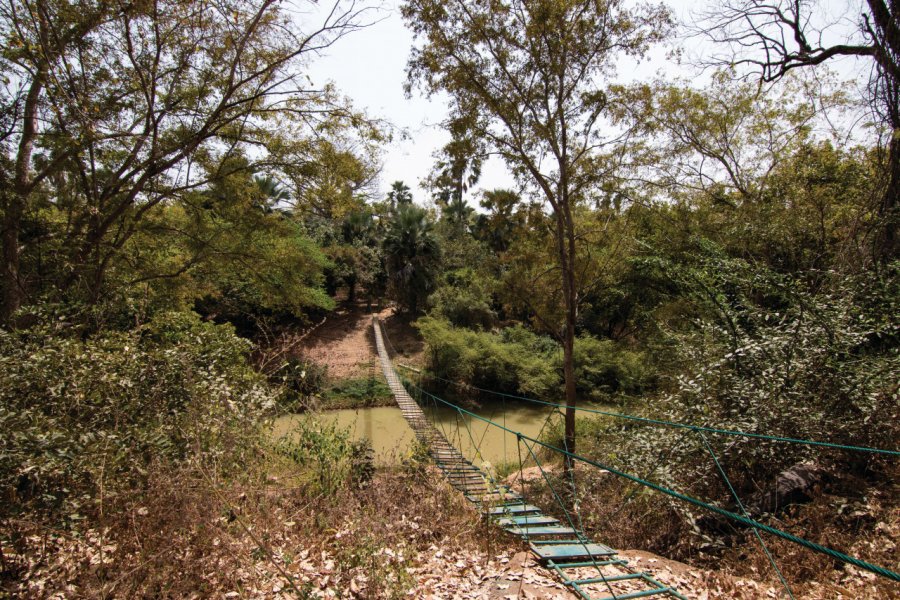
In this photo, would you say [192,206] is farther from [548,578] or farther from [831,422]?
[831,422]

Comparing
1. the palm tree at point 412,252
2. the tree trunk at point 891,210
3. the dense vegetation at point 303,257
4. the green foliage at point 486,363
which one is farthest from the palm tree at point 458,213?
the tree trunk at point 891,210

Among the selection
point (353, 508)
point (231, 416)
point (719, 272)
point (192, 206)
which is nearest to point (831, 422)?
point (719, 272)

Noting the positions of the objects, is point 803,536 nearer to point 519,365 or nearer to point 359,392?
point 519,365

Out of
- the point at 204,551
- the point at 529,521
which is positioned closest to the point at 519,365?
the point at 529,521

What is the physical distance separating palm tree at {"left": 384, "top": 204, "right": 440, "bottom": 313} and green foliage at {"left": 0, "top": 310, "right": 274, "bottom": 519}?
50.3 feet

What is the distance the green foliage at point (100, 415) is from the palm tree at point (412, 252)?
15330 millimetres

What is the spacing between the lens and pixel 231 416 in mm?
2539

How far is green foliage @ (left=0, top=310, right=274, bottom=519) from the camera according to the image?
189cm

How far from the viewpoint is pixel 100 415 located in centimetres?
239

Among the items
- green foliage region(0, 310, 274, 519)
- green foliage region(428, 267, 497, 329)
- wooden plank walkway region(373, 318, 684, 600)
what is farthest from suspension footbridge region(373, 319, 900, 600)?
green foliage region(428, 267, 497, 329)

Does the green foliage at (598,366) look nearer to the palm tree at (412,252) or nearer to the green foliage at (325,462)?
the palm tree at (412,252)

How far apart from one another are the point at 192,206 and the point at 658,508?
6.37m

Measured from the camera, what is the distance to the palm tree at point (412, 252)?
18.3 metres

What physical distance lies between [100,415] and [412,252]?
16.4m
